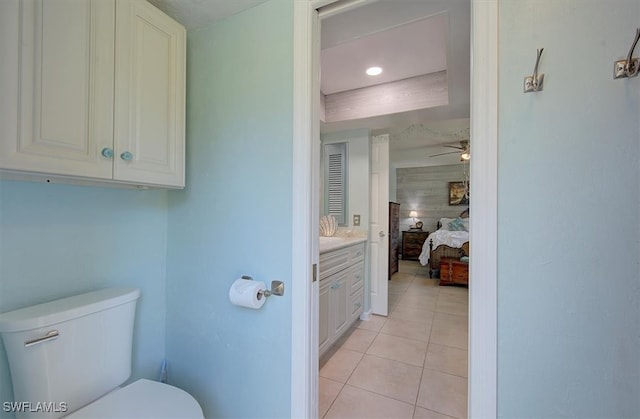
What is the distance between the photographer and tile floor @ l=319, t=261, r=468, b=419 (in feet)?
5.23

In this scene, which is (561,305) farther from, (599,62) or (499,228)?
(599,62)

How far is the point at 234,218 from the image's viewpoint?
1207 mm

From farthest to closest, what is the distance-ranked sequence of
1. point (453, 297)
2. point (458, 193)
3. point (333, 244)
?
point (458, 193) < point (453, 297) < point (333, 244)

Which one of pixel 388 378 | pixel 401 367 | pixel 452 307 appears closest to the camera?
pixel 388 378

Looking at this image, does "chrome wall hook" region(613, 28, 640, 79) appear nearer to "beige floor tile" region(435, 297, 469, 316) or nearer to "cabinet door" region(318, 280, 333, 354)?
"cabinet door" region(318, 280, 333, 354)

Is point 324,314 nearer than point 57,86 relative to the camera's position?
No

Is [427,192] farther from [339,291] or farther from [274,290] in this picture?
[274,290]

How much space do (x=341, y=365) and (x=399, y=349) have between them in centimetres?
59

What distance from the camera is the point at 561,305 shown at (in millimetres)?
713

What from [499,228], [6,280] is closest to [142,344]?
[6,280]

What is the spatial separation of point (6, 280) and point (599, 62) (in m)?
1.99

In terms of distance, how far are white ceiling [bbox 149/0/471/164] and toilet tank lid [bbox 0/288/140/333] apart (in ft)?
4.32

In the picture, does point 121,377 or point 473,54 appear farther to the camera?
point 121,377

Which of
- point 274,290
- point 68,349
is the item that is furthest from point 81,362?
point 274,290
